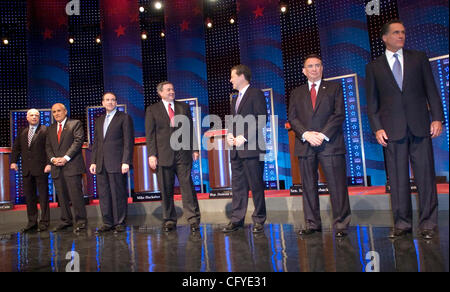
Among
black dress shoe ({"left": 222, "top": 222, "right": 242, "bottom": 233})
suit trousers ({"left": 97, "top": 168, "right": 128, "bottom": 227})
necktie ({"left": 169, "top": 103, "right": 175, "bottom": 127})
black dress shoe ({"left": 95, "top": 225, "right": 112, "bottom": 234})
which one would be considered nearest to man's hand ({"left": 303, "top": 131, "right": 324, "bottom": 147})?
black dress shoe ({"left": 222, "top": 222, "right": 242, "bottom": 233})

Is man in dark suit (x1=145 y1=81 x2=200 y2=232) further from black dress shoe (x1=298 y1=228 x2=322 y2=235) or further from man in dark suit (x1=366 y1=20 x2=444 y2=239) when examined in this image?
man in dark suit (x1=366 y1=20 x2=444 y2=239)

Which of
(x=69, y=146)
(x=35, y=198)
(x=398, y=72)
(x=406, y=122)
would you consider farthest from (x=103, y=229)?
(x=398, y=72)

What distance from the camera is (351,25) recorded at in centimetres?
675

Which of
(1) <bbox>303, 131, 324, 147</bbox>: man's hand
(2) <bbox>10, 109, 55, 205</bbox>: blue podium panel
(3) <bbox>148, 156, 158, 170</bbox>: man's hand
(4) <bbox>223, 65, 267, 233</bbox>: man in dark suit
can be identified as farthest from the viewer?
(2) <bbox>10, 109, 55, 205</bbox>: blue podium panel

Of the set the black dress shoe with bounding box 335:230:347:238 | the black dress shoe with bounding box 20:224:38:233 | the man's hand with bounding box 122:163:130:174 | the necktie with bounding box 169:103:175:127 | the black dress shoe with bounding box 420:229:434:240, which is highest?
the necktie with bounding box 169:103:175:127

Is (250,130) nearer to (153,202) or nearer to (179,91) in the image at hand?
(153,202)

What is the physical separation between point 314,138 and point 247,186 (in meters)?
0.91

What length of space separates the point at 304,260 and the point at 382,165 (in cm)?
476

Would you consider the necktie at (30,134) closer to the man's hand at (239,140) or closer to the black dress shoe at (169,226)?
the black dress shoe at (169,226)

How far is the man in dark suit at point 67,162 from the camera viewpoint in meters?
4.45

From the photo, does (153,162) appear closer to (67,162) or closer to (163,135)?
(163,135)

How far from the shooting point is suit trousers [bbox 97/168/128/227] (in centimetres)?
412

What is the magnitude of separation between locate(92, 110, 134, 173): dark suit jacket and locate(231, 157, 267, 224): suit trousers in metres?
1.35
